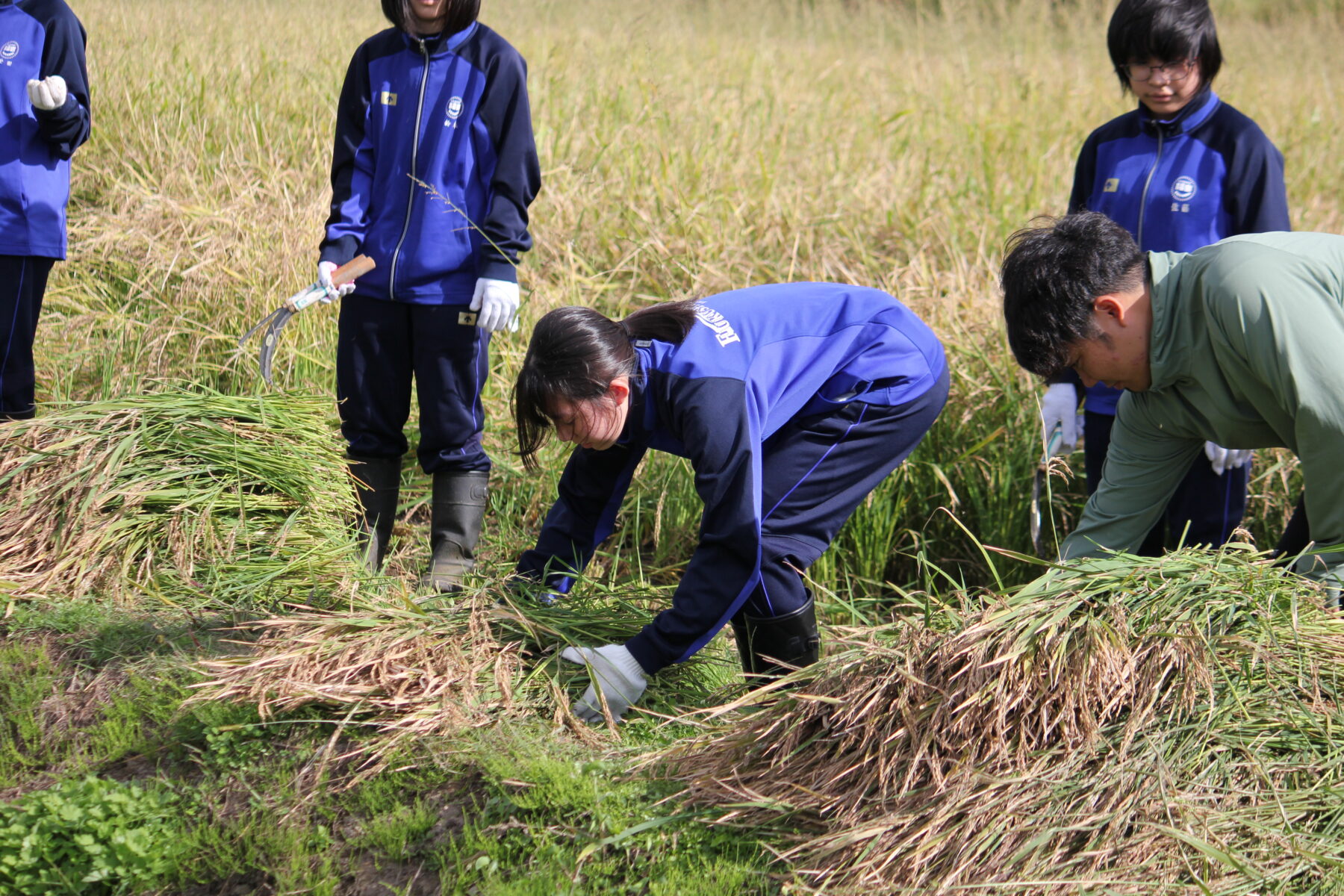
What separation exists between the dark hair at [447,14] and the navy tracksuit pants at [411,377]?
81 centimetres

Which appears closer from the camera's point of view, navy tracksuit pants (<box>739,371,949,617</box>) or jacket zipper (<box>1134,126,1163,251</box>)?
navy tracksuit pants (<box>739,371,949,617</box>)

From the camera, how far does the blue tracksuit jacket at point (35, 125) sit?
366cm

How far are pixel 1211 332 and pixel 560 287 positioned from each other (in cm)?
317

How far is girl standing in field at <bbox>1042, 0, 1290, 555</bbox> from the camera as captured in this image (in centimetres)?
311

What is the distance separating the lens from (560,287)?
4.93 m

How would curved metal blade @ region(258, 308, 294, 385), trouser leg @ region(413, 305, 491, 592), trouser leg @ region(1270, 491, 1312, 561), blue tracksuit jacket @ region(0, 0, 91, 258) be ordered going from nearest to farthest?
trouser leg @ region(1270, 491, 1312, 561), trouser leg @ region(413, 305, 491, 592), curved metal blade @ region(258, 308, 294, 385), blue tracksuit jacket @ region(0, 0, 91, 258)

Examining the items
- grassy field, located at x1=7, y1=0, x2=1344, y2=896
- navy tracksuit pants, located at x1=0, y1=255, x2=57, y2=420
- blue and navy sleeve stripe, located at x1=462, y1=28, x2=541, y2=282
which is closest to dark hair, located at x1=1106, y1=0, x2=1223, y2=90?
grassy field, located at x1=7, y1=0, x2=1344, y2=896

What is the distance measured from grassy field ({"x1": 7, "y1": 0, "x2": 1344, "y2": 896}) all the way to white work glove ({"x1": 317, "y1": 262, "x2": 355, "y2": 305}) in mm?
649

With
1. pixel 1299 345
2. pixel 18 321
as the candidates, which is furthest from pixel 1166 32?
pixel 18 321

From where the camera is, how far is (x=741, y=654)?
9.23ft

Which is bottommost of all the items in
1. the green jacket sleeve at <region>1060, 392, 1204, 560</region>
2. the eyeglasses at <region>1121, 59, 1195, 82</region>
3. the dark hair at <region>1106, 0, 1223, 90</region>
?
the green jacket sleeve at <region>1060, 392, 1204, 560</region>

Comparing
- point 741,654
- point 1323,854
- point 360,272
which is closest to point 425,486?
point 360,272

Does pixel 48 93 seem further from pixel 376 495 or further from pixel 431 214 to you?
pixel 376 495

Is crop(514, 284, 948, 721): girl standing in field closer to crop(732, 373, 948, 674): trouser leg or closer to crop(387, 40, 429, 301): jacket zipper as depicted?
crop(732, 373, 948, 674): trouser leg
